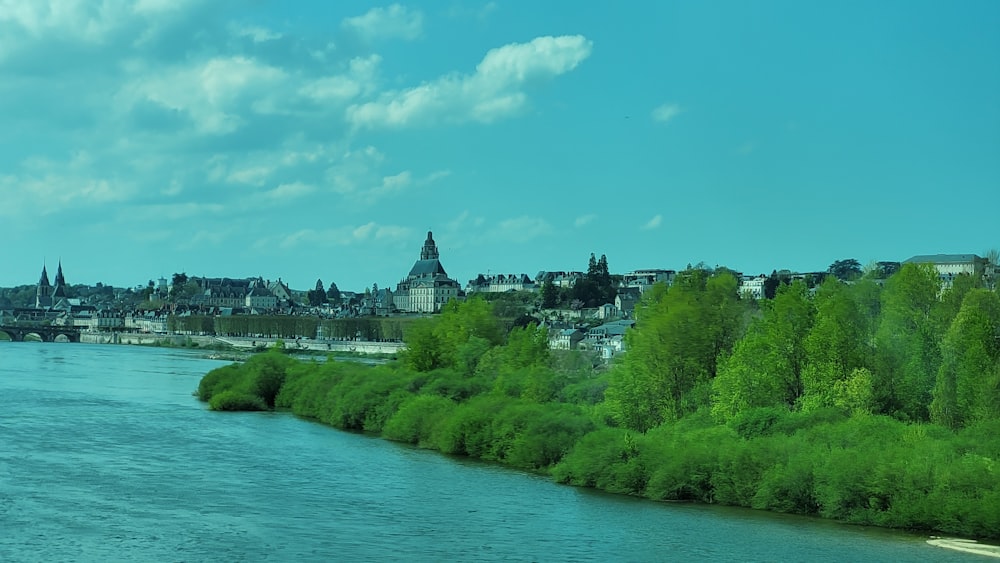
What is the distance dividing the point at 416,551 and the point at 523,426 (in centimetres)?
1489

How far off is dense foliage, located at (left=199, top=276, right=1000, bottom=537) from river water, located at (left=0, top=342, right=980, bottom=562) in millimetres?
1126

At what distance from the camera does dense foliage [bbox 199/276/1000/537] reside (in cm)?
3131

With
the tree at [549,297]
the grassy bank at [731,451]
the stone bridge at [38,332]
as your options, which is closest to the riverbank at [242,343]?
the stone bridge at [38,332]

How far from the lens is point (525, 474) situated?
39719 mm

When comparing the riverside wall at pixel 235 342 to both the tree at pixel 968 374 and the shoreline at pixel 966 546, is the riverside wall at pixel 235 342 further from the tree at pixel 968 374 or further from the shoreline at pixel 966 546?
the shoreline at pixel 966 546

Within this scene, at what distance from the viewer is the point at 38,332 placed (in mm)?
173250

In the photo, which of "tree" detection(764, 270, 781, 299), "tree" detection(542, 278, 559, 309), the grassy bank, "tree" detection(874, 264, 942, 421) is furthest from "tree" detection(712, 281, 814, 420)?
"tree" detection(542, 278, 559, 309)

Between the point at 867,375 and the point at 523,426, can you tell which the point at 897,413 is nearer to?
the point at 867,375

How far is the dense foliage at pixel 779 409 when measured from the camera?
31.3 meters

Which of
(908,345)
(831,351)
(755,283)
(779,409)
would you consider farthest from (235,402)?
(755,283)

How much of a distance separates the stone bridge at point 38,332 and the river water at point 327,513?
13256 cm

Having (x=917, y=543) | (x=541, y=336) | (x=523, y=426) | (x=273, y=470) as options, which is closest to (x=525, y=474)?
(x=523, y=426)

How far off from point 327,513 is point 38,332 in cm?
15554

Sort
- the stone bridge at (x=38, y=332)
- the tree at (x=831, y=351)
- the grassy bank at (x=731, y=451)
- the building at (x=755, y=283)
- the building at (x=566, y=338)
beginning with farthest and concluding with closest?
the stone bridge at (x=38, y=332) < the building at (x=755, y=283) < the building at (x=566, y=338) < the tree at (x=831, y=351) < the grassy bank at (x=731, y=451)
